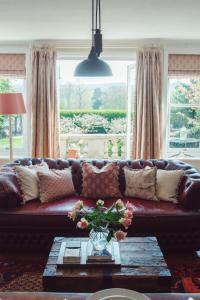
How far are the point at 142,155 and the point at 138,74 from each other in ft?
4.40

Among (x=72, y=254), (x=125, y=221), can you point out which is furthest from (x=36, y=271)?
(x=125, y=221)

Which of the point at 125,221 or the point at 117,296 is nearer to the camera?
the point at 117,296

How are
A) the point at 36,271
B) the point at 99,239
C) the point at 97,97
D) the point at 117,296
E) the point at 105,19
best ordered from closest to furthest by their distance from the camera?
the point at 117,296, the point at 99,239, the point at 36,271, the point at 105,19, the point at 97,97

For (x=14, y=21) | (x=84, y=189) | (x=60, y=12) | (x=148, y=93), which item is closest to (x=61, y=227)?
(x=84, y=189)

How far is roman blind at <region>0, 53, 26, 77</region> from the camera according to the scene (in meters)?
5.73

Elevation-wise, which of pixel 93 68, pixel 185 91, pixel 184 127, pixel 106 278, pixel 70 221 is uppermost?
pixel 185 91

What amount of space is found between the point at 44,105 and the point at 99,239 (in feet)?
11.4

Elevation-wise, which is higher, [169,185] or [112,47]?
[112,47]

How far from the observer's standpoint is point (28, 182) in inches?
147

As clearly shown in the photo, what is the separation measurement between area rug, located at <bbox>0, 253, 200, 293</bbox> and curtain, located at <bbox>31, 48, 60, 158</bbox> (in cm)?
252

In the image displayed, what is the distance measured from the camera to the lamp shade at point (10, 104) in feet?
15.2

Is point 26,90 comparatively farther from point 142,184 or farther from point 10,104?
point 142,184

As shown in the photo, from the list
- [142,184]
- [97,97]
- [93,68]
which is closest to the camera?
[93,68]

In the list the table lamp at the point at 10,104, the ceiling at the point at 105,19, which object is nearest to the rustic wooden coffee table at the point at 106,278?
the ceiling at the point at 105,19
